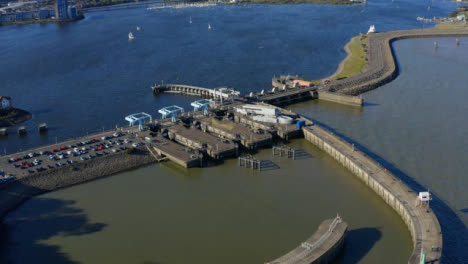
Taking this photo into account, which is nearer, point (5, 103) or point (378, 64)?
point (5, 103)

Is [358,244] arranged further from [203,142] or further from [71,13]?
[71,13]

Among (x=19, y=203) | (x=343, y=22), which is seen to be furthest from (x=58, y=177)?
(x=343, y=22)

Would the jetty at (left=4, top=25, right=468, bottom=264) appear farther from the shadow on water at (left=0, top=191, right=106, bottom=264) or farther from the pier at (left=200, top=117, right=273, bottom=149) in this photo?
the shadow on water at (left=0, top=191, right=106, bottom=264)

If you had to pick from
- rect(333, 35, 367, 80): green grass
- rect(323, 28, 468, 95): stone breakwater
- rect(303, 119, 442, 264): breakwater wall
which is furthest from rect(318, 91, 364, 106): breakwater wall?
rect(303, 119, 442, 264): breakwater wall

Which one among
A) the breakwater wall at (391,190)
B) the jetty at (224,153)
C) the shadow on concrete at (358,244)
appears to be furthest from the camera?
the jetty at (224,153)

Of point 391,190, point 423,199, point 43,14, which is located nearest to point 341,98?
point 391,190

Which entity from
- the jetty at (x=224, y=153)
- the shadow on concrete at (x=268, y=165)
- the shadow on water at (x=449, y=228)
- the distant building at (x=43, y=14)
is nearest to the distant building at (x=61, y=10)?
the distant building at (x=43, y=14)

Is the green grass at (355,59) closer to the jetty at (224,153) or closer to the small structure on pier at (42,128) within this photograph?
the jetty at (224,153)
